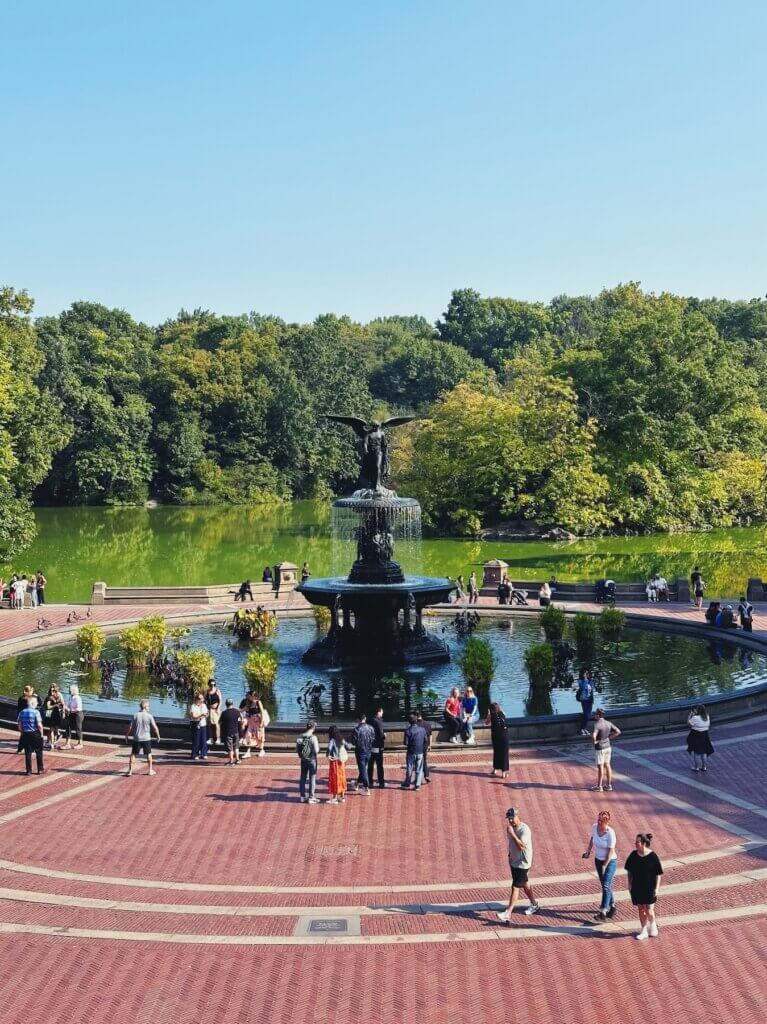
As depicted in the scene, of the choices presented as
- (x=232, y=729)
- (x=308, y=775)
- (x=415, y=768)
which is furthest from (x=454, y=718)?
(x=232, y=729)

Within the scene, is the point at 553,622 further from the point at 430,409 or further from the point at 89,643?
the point at 430,409

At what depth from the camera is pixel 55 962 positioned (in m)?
12.3

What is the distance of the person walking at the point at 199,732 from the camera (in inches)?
808

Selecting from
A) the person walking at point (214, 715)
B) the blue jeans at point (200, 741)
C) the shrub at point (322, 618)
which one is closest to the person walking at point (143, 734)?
the blue jeans at point (200, 741)

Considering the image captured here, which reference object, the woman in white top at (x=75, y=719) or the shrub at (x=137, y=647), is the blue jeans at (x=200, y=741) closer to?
the woman in white top at (x=75, y=719)

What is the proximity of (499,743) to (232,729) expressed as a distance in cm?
475

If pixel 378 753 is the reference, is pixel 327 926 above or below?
below

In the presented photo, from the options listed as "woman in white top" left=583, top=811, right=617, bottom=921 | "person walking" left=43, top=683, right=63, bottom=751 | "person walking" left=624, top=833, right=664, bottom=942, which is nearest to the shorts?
"woman in white top" left=583, top=811, right=617, bottom=921

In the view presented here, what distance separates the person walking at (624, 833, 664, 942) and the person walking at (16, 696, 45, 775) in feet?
36.4

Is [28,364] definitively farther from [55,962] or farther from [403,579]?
[55,962]

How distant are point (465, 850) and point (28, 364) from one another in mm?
52478

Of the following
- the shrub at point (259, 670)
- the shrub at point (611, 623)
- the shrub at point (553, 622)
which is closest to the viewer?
the shrub at point (259, 670)

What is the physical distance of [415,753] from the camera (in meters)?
18.6

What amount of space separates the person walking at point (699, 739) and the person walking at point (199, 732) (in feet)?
28.0
